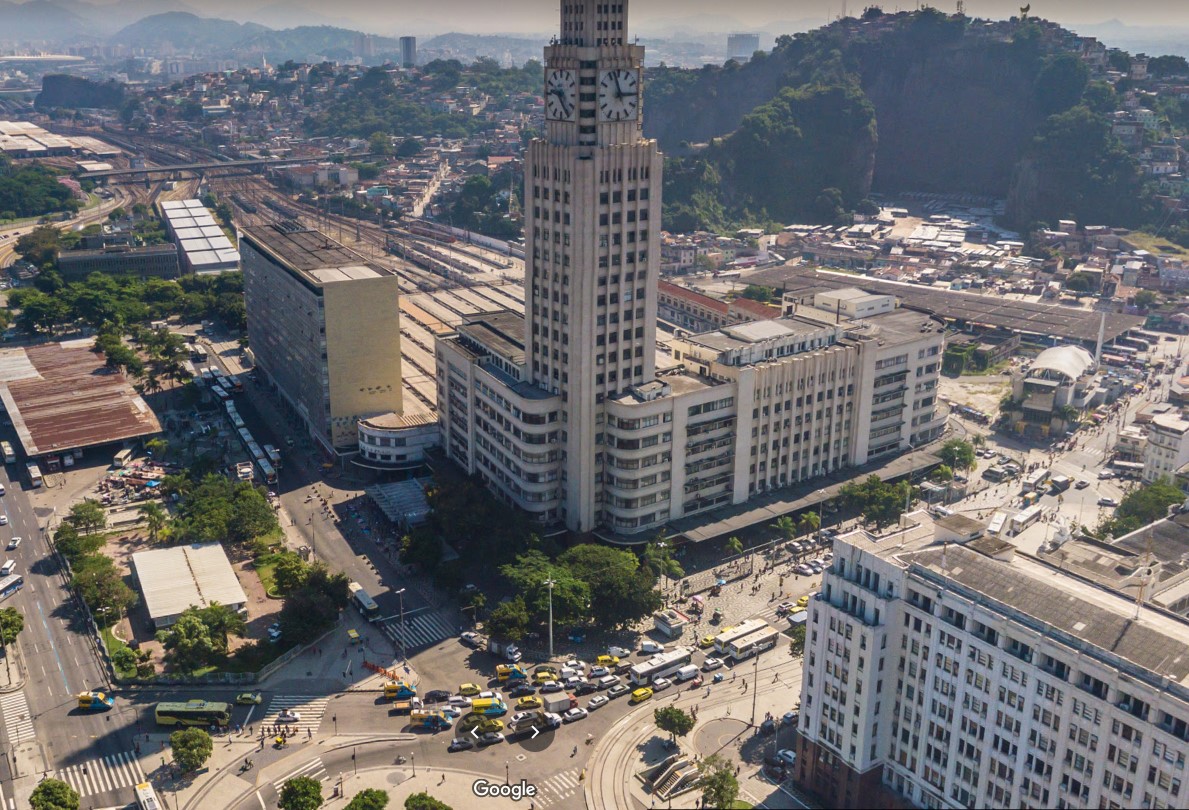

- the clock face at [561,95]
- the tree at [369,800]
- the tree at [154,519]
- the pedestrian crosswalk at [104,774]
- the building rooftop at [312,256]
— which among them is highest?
the clock face at [561,95]

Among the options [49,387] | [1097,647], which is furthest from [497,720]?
[49,387]

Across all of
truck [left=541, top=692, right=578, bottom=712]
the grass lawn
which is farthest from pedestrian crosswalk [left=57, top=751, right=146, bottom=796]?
truck [left=541, top=692, right=578, bottom=712]

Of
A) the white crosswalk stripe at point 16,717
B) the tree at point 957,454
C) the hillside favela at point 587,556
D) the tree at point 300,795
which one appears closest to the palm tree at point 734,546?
the hillside favela at point 587,556

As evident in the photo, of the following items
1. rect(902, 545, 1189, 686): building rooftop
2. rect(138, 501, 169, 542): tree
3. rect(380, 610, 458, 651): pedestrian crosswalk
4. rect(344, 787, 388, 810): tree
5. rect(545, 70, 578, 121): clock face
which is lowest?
rect(380, 610, 458, 651): pedestrian crosswalk

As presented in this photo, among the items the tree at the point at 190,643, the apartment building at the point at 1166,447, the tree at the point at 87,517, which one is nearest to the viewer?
the tree at the point at 190,643

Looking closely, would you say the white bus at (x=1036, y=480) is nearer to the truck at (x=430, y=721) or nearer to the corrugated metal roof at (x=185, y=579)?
the truck at (x=430, y=721)

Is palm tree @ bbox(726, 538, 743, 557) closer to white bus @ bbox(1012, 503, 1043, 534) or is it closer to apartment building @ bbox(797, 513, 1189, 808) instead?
white bus @ bbox(1012, 503, 1043, 534)

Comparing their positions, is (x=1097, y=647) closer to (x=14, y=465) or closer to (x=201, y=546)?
(x=201, y=546)

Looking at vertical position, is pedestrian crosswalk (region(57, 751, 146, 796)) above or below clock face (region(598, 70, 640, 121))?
below
